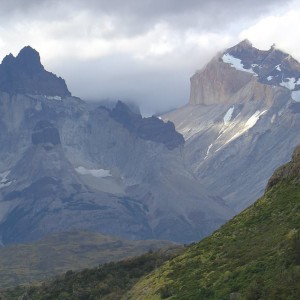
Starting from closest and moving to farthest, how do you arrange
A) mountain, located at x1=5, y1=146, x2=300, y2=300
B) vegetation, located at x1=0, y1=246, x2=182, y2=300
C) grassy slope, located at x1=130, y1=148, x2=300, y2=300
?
grassy slope, located at x1=130, y1=148, x2=300, y2=300 < mountain, located at x1=5, y1=146, x2=300, y2=300 < vegetation, located at x1=0, y1=246, x2=182, y2=300

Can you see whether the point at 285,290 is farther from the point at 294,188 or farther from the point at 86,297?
the point at 86,297

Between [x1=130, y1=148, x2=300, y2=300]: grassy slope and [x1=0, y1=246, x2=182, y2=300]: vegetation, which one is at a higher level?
[x1=0, y1=246, x2=182, y2=300]: vegetation

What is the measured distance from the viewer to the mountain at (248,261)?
141ft

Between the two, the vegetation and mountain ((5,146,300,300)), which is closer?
mountain ((5,146,300,300))

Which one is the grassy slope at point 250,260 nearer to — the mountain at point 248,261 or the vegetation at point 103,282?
the mountain at point 248,261

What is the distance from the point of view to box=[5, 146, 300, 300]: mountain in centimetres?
4312

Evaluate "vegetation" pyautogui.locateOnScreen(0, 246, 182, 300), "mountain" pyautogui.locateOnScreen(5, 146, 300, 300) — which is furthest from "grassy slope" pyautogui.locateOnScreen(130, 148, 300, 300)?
"vegetation" pyautogui.locateOnScreen(0, 246, 182, 300)

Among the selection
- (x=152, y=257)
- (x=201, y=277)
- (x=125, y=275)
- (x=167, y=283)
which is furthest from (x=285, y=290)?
(x=152, y=257)

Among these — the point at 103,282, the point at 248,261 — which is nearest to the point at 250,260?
the point at 248,261

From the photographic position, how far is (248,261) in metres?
49.5

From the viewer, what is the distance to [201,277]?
5238 cm

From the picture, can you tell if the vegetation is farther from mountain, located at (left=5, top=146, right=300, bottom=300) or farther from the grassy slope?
the grassy slope

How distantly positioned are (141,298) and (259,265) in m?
13.7

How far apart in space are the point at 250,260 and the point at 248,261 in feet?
0.50
